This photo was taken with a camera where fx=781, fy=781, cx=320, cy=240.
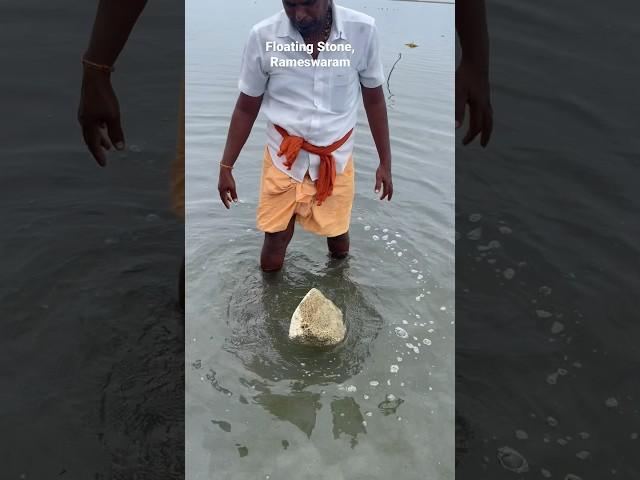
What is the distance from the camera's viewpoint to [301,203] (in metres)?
2.88

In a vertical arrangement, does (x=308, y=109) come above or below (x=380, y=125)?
above

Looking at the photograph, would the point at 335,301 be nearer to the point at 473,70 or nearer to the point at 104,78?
the point at 473,70

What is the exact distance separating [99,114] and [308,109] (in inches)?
30.6

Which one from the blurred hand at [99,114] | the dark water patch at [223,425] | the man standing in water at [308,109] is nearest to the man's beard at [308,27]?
the man standing in water at [308,109]

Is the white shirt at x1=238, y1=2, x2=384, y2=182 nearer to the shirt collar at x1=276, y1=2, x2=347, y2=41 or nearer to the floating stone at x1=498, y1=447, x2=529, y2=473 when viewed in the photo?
the shirt collar at x1=276, y1=2, x2=347, y2=41

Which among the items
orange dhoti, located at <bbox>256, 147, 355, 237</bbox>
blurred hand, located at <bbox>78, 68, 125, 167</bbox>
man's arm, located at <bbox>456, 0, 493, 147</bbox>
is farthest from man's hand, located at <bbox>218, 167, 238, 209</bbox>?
man's arm, located at <bbox>456, 0, 493, 147</bbox>

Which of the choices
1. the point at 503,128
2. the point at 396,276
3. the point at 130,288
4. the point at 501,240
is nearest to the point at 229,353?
the point at 130,288

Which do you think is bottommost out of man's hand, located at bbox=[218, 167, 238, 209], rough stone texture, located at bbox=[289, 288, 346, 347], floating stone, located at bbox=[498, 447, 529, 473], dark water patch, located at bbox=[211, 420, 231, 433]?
dark water patch, located at bbox=[211, 420, 231, 433]

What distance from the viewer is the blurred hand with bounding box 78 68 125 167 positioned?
1.91 metres

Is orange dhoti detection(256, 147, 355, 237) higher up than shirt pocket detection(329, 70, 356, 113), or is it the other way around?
shirt pocket detection(329, 70, 356, 113)

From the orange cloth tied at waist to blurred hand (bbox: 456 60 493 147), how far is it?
26.9 inches

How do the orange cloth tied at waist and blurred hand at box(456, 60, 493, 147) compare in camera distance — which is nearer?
blurred hand at box(456, 60, 493, 147)

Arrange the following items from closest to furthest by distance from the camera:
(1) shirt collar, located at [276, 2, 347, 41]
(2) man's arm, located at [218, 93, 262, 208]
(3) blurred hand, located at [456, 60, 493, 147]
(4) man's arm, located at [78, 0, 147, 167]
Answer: (4) man's arm, located at [78, 0, 147, 167] < (3) blurred hand, located at [456, 60, 493, 147] < (1) shirt collar, located at [276, 2, 347, 41] < (2) man's arm, located at [218, 93, 262, 208]

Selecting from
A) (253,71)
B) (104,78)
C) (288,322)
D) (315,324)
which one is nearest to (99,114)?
(104,78)
